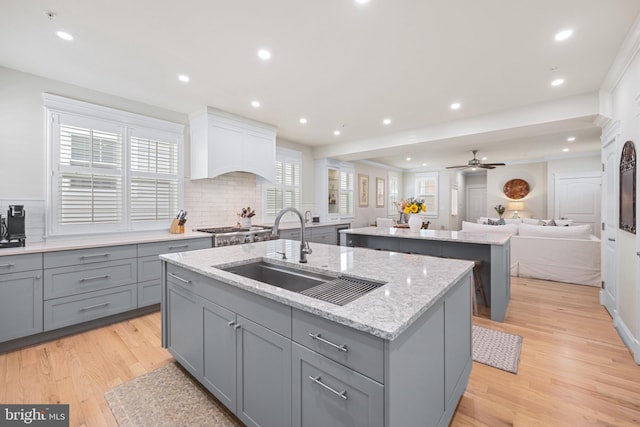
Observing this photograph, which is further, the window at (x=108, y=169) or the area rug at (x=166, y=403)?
the window at (x=108, y=169)

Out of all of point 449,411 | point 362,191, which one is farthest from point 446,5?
point 362,191

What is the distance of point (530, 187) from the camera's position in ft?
28.0

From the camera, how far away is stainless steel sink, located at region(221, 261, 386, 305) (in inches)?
52.9

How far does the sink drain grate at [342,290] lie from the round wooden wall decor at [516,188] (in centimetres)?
934

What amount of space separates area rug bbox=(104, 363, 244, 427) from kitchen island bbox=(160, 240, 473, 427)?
17cm

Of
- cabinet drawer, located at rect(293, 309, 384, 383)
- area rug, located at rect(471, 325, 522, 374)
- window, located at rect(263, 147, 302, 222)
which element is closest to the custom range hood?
window, located at rect(263, 147, 302, 222)

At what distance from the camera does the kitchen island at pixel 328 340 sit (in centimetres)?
99

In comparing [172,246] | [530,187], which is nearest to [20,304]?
[172,246]

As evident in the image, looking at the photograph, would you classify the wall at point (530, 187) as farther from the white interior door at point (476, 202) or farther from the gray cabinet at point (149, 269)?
the gray cabinet at point (149, 269)

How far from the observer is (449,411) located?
60.5 inches

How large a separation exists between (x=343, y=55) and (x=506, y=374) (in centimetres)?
303

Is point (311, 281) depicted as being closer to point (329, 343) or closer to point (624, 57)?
point (329, 343)

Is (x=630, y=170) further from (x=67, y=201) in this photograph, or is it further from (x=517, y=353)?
(x=67, y=201)

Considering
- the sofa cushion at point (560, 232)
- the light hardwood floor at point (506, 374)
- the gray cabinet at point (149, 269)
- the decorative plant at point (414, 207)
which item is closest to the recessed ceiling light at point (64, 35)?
the gray cabinet at point (149, 269)
